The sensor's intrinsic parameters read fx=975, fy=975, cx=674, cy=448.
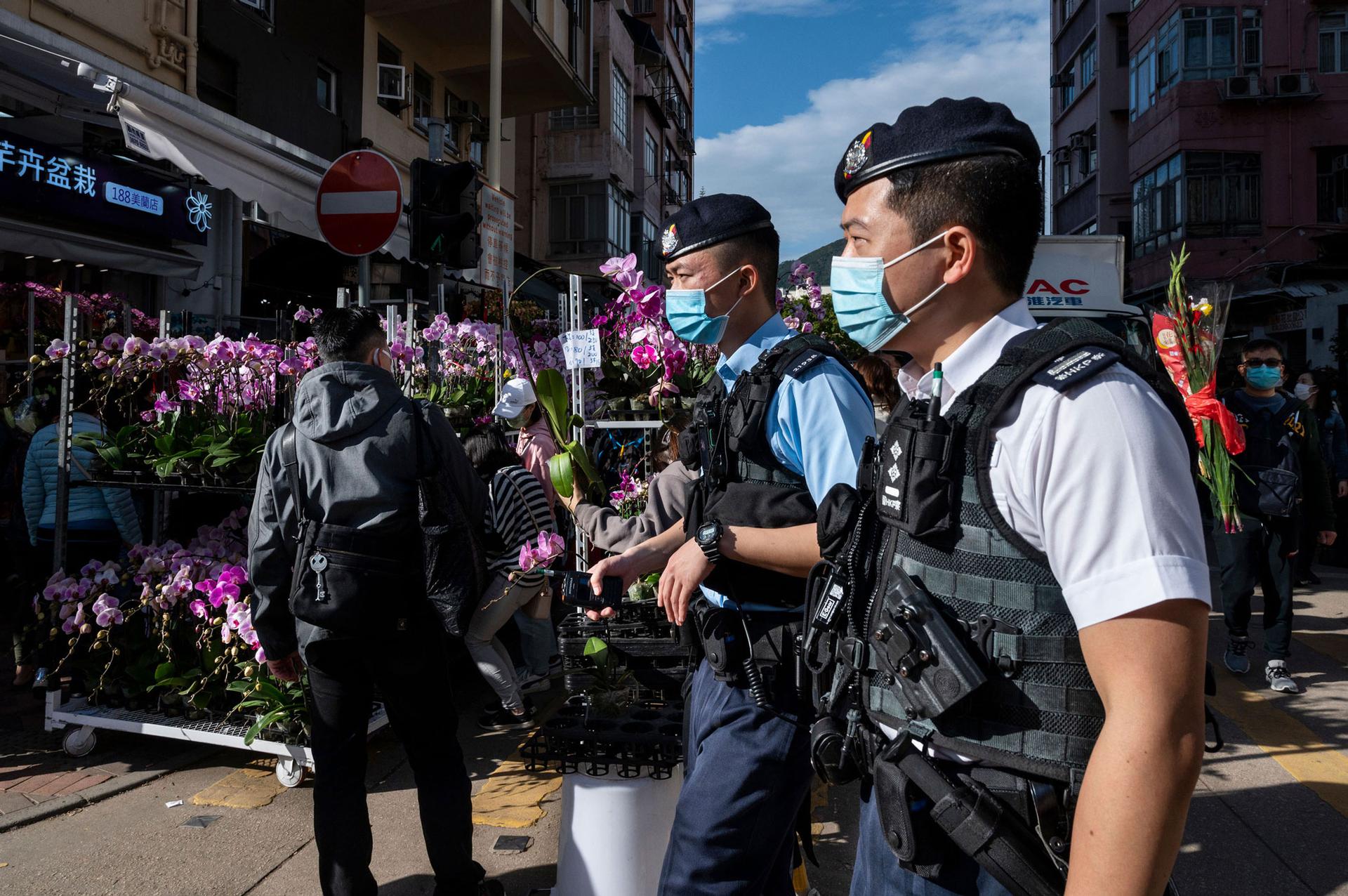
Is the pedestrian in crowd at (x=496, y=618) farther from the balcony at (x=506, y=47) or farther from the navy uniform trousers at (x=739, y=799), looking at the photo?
the balcony at (x=506, y=47)

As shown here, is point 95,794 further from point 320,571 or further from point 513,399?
point 513,399

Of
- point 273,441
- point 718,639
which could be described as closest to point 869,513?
point 718,639

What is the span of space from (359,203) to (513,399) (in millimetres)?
1472

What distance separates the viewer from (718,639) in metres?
2.26

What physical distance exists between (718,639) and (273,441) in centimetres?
187

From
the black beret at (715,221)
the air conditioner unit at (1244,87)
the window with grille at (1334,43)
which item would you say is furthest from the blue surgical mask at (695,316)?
the window with grille at (1334,43)

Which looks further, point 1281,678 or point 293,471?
point 1281,678

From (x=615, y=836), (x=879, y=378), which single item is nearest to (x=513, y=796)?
(x=615, y=836)

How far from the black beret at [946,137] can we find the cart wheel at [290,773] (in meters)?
4.08

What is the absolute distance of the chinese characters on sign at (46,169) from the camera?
26.3 feet

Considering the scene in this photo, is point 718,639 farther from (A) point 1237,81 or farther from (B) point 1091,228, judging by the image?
(B) point 1091,228

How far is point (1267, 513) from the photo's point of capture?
616 centimetres

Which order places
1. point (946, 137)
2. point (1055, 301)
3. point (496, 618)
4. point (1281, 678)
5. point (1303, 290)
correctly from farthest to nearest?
point (1303, 290) → point (1055, 301) → point (1281, 678) → point (496, 618) → point (946, 137)

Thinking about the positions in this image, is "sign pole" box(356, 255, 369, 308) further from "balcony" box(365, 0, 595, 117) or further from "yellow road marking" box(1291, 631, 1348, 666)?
"balcony" box(365, 0, 595, 117)
